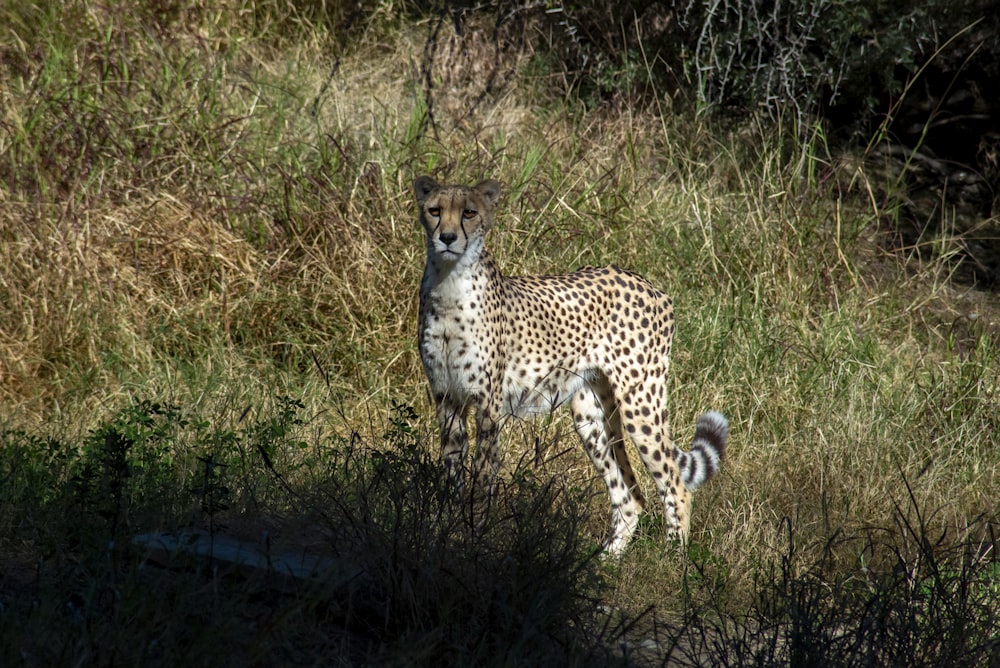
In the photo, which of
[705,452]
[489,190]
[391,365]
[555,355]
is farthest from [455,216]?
[391,365]

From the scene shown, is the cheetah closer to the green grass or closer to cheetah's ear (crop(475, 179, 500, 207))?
cheetah's ear (crop(475, 179, 500, 207))

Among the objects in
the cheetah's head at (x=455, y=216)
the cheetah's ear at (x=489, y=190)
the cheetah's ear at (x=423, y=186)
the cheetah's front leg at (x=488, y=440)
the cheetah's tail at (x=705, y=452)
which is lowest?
the cheetah's front leg at (x=488, y=440)

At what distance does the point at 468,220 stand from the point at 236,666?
6.28ft

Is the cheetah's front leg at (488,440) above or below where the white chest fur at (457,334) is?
below

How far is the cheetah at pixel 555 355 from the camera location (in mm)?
3959

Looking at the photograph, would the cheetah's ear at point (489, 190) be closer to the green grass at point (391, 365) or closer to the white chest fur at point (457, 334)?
the white chest fur at point (457, 334)

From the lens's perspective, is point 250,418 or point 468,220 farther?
point 250,418

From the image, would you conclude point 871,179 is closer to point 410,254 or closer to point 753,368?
point 753,368

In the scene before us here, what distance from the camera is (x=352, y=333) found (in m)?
5.30

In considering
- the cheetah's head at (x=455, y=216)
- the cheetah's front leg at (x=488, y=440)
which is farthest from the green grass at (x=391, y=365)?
the cheetah's head at (x=455, y=216)

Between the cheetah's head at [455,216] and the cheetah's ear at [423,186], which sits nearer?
the cheetah's head at [455,216]

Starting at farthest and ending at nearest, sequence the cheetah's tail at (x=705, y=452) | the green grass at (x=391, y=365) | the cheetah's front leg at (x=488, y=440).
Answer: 1. the cheetah's tail at (x=705, y=452)
2. the cheetah's front leg at (x=488, y=440)
3. the green grass at (x=391, y=365)

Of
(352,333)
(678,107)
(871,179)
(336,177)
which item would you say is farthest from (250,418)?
(871,179)

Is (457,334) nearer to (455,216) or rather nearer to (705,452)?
(455,216)
